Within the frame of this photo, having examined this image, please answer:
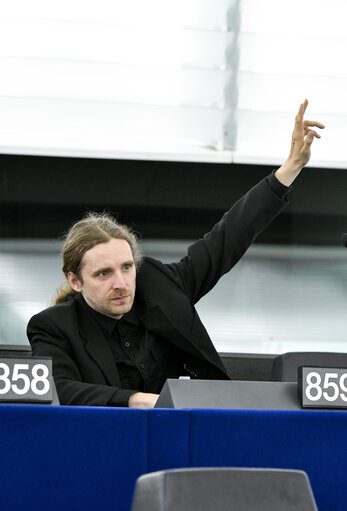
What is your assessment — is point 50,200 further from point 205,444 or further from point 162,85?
point 205,444

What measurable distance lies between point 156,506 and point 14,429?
58 centimetres

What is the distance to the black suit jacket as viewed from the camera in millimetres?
2545

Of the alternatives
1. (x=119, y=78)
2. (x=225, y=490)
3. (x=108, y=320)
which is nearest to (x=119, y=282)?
(x=108, y=320)

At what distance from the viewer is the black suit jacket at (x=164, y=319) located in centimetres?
254

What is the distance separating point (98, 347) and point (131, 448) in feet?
3.06

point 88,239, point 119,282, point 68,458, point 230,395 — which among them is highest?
point 88,239

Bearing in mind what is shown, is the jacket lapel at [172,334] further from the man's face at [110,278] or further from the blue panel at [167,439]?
the blue panel at [167,439]

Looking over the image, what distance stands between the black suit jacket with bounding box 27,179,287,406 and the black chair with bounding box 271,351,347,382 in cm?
25

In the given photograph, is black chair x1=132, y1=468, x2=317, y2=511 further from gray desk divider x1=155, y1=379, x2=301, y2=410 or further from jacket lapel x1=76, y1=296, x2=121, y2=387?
jacket lapel x1=76, y1=296, x2=121, y2=387

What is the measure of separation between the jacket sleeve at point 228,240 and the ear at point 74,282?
0.31 metres

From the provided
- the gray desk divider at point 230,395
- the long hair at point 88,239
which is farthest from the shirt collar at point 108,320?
the gray desk divider at point 230,395

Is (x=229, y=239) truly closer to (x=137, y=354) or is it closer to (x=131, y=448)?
(x=137, y=354)

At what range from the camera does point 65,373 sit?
251 cm

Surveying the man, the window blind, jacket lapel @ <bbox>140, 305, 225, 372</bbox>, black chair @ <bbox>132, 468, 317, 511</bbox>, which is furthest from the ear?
the window blind
